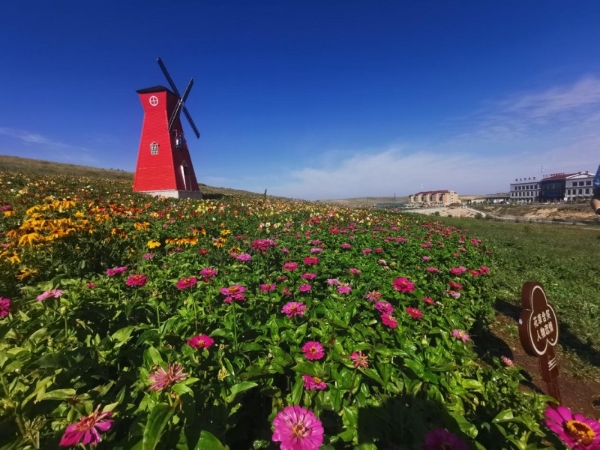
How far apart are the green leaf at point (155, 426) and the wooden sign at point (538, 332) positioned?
2.61m

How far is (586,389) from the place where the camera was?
12.0 ft

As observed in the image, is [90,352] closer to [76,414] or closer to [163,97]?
[76,414]

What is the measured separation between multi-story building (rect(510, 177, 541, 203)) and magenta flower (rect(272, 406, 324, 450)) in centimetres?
11914

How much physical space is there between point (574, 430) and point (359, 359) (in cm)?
102

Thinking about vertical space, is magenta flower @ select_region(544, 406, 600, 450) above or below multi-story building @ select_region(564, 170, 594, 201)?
below

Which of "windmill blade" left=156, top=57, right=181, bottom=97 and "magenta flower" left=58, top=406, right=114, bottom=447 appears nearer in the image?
"magenta flower" left=58, top=406, right=114, bottom=447

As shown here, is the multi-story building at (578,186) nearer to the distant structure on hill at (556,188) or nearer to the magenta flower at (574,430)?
the distant structure on hill at (556,188)

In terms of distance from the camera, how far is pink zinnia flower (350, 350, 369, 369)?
73.7 inches

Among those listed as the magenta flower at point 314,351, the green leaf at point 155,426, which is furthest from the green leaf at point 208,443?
the magenta flower at point 314,351

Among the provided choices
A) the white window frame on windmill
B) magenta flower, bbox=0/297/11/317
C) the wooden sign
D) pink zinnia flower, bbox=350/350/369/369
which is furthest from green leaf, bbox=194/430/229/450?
the white window frame on windmill

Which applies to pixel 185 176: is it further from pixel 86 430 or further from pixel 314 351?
pixel 86 430

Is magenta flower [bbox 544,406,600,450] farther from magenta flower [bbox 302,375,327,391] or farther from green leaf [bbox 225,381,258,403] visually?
green leaf [bbox 225,381,258,403]

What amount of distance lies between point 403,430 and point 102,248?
484 cm

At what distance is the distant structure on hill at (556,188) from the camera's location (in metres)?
77.0
